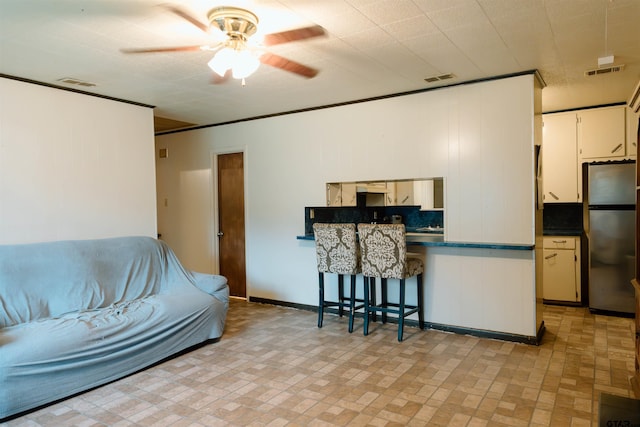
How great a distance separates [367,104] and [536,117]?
160cm

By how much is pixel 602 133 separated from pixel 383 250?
3.05 meters

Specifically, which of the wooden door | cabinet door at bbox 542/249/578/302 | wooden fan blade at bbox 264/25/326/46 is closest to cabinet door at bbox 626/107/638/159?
cabinet door at bbox 542/249/578/302

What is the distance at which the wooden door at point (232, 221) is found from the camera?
5.55m

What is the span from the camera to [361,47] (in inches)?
116

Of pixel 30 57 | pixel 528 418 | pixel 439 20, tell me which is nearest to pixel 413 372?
pixel 528 418

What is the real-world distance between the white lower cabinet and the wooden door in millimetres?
3724

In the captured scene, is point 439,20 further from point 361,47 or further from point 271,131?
point 271,131

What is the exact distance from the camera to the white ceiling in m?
2.36

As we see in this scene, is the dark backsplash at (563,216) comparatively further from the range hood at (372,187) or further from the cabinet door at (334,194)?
the cabinet door at (334,194)

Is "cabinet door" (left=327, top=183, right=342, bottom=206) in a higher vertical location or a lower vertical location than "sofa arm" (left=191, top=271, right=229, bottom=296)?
higher

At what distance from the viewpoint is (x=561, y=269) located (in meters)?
5.01

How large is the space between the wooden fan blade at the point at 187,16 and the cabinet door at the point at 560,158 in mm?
4126

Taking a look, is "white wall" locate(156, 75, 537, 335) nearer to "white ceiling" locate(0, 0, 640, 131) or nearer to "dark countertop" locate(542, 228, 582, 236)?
"white ceiling" locate(0, 0, 640, 131)

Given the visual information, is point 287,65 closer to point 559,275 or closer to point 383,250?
point 383,250
